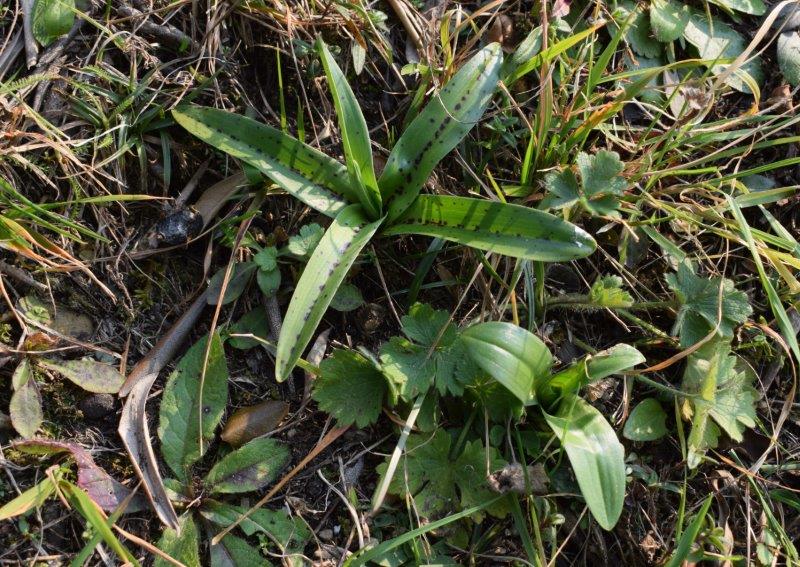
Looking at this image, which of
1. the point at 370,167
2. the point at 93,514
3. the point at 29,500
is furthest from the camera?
the point at 370,167

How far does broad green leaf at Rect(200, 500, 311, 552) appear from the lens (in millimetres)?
1710

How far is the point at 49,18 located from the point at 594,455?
5.70ft

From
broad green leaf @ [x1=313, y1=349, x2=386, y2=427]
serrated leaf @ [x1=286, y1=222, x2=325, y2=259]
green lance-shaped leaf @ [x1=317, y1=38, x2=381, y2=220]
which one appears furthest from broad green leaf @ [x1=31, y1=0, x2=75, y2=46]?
broad green leaf @ [x1=313, y1=349, x2=386, y2=427]

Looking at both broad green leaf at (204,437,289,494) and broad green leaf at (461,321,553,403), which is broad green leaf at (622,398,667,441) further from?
broad green leaf at (204,437,289,494)

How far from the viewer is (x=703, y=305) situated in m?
1.87

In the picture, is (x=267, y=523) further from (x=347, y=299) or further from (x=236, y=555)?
(x=347, y=299)

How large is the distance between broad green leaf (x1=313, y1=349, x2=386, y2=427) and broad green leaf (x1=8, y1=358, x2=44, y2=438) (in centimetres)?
66

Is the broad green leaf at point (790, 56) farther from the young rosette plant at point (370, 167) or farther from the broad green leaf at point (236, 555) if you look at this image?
the broad green leaf at point (236, 555)

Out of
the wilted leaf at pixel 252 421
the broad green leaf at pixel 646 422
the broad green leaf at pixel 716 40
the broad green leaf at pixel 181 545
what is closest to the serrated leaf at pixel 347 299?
the wilted leaf at pixel 252 421

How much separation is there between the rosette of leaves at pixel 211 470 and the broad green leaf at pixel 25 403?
0.92 feet

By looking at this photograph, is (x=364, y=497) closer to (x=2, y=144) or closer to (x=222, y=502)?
(x=222, y=502)

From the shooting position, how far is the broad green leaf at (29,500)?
1558 millimetres

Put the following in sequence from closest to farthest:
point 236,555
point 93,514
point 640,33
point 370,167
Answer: point 93,514 → point 236,555 → point 370,167 → point 640,33

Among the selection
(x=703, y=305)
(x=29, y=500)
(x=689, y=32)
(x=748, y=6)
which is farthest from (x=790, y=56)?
(x=29, y=500)
